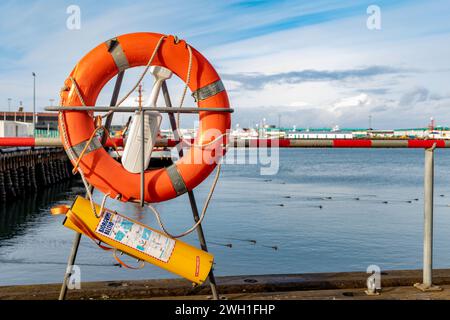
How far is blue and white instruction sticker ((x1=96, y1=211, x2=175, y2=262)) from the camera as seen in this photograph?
339 cm

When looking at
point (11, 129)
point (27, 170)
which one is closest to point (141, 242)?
point (27, 170)

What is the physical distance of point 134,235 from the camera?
3398 millimetres

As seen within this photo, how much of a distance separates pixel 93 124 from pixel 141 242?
2.95 feet

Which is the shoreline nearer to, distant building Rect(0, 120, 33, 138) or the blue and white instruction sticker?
the blue and white instruction sticker

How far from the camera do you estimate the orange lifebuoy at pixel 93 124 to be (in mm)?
3619

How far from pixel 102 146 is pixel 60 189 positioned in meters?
37.5

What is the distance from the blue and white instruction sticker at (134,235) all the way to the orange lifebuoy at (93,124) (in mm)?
288

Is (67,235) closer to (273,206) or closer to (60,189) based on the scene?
(273,206)

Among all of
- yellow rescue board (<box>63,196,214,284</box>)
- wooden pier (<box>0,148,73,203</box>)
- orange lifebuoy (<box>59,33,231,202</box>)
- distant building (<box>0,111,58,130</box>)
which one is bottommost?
wooden pier (<box>0,148,73,203</box>)

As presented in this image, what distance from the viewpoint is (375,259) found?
662 inches

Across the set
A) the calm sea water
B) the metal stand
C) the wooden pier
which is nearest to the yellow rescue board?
the metal stand

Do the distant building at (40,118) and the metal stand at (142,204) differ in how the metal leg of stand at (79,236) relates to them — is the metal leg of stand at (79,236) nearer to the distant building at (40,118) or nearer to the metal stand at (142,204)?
the metal stand at (142,204)
